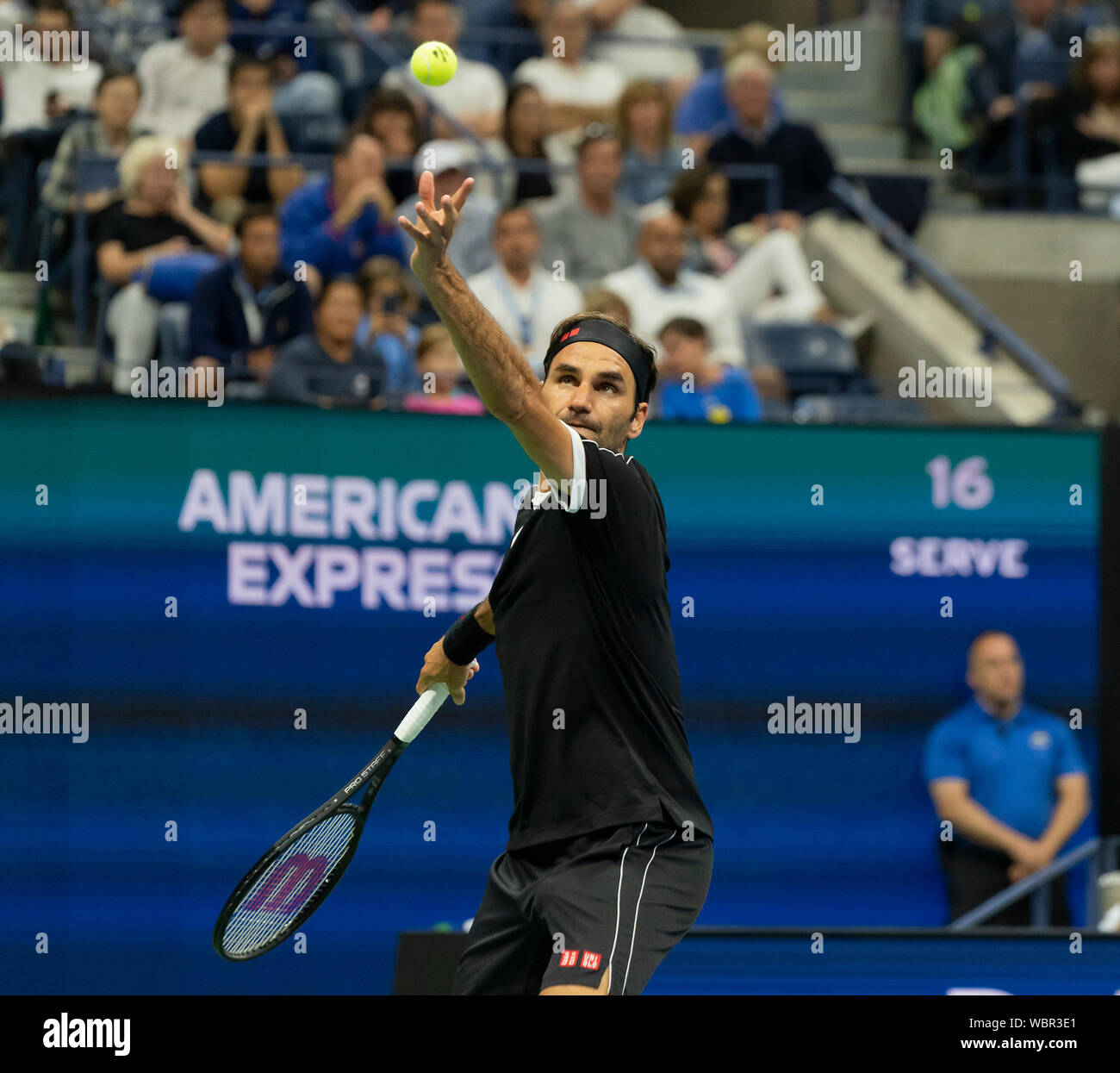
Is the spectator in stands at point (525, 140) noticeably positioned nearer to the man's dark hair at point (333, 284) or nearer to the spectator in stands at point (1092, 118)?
the man's dark hair at point (333, 284)

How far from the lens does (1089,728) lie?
7676 mm

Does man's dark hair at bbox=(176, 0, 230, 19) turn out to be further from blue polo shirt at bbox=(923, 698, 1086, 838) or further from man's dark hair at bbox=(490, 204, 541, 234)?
blue polo shirt at bbox=(923, 698, 1086, 838)

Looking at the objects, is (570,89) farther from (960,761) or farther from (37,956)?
(37,956)

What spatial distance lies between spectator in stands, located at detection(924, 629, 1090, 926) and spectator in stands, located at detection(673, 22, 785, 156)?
3.72 m

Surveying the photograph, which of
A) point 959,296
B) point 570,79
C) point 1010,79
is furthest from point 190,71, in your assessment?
point 1010,79

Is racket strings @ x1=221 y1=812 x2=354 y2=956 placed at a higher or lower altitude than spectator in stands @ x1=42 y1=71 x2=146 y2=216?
lower

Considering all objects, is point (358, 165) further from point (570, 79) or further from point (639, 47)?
point (639, 47)

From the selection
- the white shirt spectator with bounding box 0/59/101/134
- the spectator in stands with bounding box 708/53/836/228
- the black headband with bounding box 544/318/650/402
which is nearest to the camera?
the black headband with bounding box 544/318/650/402

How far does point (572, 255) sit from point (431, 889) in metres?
3.16

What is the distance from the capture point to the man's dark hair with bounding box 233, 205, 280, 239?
26.3ft

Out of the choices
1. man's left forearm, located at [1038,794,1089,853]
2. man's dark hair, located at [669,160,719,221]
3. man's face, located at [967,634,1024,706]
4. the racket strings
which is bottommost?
man's left forearm, located at [1038,794,1089,853]

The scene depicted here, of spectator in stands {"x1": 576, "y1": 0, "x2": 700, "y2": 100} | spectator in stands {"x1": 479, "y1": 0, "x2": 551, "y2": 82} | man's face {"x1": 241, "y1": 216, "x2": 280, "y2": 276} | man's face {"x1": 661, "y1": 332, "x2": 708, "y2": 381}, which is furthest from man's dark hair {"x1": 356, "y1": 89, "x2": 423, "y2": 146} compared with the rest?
spectator in stands {"x1": 576, "y1": 0, "x2": 700, "y2": 100}

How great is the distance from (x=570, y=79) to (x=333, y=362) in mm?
3408

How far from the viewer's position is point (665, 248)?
8547 millimetres
